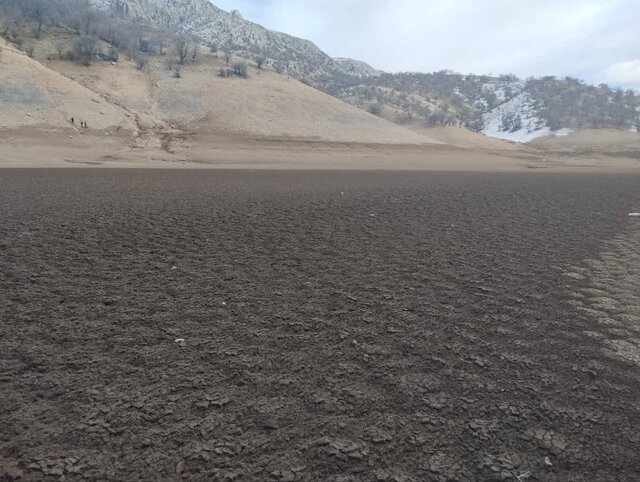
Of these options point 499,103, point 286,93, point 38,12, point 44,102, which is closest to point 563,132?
point 499,103

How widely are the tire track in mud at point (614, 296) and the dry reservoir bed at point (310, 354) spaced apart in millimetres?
39

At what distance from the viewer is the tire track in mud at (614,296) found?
16.1ft

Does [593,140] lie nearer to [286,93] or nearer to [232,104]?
[286,93]

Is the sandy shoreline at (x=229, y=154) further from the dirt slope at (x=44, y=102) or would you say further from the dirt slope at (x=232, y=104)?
the dirt slope at (x=232, y=104)

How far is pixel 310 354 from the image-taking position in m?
4.34

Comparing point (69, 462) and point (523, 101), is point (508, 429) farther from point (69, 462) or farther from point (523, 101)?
point (523, 101)

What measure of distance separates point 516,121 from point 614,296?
9990 centimetres

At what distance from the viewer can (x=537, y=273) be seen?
746 centimetres

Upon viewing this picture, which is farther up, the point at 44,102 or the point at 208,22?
the point at 208,22

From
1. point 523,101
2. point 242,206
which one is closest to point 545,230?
point 242,206

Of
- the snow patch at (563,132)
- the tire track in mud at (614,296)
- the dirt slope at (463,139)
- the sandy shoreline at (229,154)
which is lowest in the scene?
the tire track in mud at (614,296)

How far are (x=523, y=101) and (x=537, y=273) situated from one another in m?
113

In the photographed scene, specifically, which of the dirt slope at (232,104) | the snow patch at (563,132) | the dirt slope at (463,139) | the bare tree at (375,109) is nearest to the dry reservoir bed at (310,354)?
the dirt slope at (232,104)

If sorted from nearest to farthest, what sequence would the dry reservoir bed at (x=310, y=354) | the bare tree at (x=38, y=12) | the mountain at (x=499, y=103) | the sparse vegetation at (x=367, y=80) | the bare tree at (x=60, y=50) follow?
→ the dry reservoir bed at (x=310, y=354) < the bare tree at (x=60, y=50) < the sparse vegetation at (x=367, y=80) < the bare tree at (x=38, y=12) < the mountain at (x=499, y=103)
